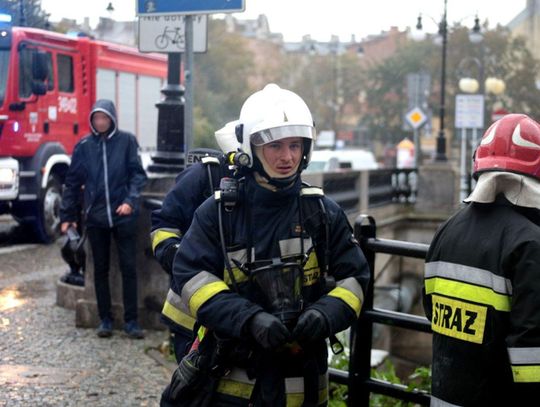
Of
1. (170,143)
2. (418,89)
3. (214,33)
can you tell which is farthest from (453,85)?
(170,143)

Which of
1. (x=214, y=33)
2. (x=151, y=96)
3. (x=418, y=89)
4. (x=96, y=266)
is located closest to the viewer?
(x=96, y=266)

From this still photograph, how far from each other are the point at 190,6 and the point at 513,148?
3.58 meters

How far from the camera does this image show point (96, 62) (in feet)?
54.2

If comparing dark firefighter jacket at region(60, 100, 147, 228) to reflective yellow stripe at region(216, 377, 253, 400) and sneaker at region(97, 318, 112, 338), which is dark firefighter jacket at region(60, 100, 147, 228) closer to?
sneaker at region(97, 318, 112, 338)

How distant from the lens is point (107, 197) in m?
7.54

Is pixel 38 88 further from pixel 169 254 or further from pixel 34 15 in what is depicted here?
pixel 169 254

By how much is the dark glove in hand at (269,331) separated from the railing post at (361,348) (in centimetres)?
194

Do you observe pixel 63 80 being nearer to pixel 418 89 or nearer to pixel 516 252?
pixel 516 252

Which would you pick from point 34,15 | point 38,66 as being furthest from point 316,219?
point 34,15

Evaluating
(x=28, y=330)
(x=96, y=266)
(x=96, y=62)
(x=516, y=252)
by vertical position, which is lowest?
(x=28, y=330)

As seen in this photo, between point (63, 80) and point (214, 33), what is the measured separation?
45.6 meters

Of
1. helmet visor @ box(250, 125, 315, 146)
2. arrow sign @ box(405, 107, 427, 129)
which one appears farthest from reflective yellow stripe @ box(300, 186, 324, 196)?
arrow sign @ box(405, 107, 427, 129)

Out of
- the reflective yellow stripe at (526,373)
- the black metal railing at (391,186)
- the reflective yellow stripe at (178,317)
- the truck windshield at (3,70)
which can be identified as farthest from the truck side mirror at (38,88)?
the reflective yellow stripe at (526,373)

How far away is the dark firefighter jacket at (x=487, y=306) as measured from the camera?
3023 mm
